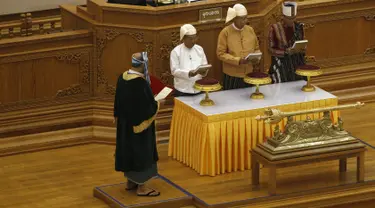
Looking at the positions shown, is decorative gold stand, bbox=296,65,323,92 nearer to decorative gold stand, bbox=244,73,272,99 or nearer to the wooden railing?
decorative gold stand, bbox=244,73,272,99

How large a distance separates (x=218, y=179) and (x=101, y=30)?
210cm

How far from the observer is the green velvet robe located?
11273 millimetres

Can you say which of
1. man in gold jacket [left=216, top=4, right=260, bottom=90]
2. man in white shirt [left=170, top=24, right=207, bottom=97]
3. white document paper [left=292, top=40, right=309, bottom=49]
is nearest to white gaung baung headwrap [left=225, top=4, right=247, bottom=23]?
man in gold jacket [left=216, top=4, right=260, bottom=90]

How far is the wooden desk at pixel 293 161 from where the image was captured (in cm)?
1148

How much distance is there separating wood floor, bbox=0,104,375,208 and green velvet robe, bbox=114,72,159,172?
1.67 feet

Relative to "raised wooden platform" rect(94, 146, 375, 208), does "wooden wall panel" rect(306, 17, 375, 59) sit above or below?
above

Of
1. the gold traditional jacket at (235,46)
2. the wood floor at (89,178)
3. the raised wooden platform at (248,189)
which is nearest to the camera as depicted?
the raised wooden platform at (248,189)

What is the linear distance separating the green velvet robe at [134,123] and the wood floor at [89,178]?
508mm

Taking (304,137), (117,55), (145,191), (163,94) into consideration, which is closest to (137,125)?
(163,94)

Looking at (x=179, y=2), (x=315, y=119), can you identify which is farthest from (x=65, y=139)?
(x=315, y=119)

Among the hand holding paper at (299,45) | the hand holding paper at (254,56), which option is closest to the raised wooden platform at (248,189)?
the hand holding paper at (254,56)

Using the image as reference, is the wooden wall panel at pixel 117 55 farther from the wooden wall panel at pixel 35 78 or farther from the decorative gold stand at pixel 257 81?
the decorative gold stand at pixel 257 81

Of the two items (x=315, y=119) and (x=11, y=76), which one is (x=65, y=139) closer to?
(x=11, y=76)

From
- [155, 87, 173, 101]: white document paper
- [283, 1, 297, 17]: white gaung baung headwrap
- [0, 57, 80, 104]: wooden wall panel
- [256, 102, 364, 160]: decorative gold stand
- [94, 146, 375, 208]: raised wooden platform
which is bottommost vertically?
[94, 146, 375, 208]: raised wooden platform
